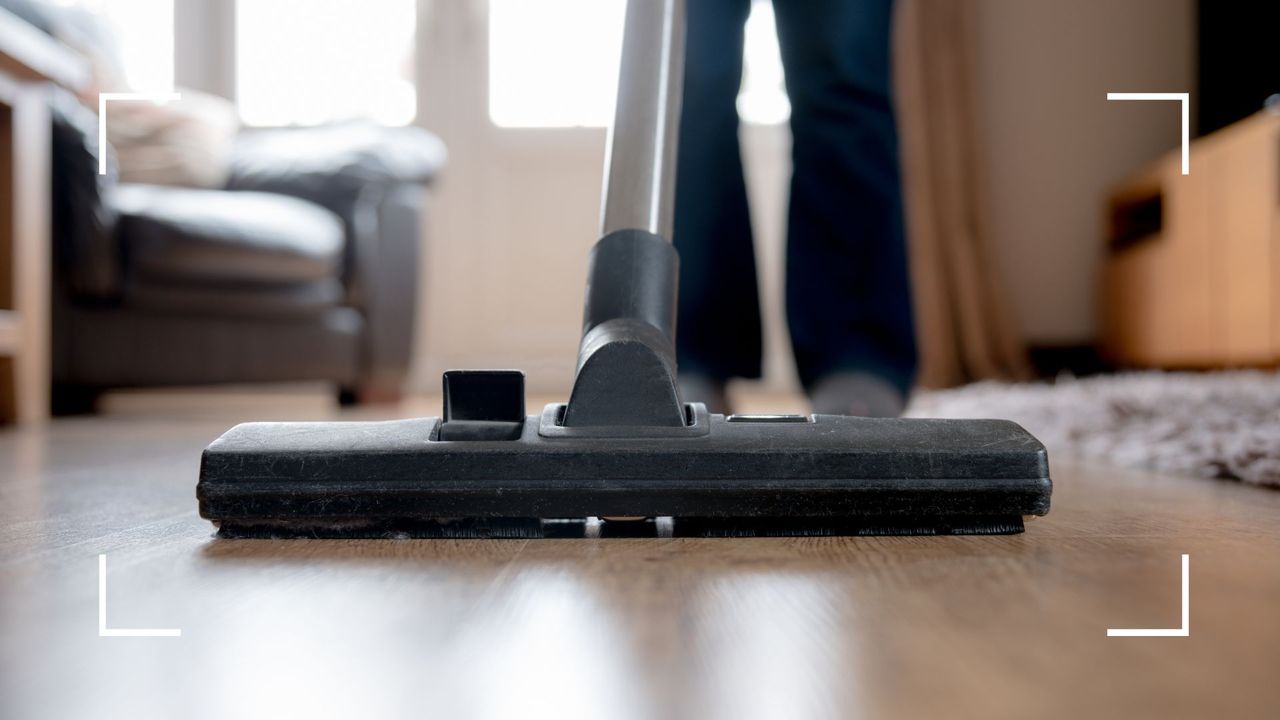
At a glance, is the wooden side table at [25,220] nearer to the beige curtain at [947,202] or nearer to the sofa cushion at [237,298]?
the sofa cushion at [237,298]

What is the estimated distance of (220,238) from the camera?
1.90 metres

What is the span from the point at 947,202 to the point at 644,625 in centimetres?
324

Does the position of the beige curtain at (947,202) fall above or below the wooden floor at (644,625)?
above

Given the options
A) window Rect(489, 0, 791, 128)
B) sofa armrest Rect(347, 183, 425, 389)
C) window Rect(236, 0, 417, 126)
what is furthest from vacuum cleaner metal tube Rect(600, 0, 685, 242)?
window Rect(236, 0, 417, 126)

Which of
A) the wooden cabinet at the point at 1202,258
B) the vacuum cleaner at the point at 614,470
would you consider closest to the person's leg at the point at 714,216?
the vacuum cleaner at the point at 614,470

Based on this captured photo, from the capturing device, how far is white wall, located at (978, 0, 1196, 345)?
339 centimetres

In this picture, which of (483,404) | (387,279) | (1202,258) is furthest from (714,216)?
(1202,258)

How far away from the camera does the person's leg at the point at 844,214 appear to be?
0.98 meters

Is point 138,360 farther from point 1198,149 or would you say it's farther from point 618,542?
point 1198,149
